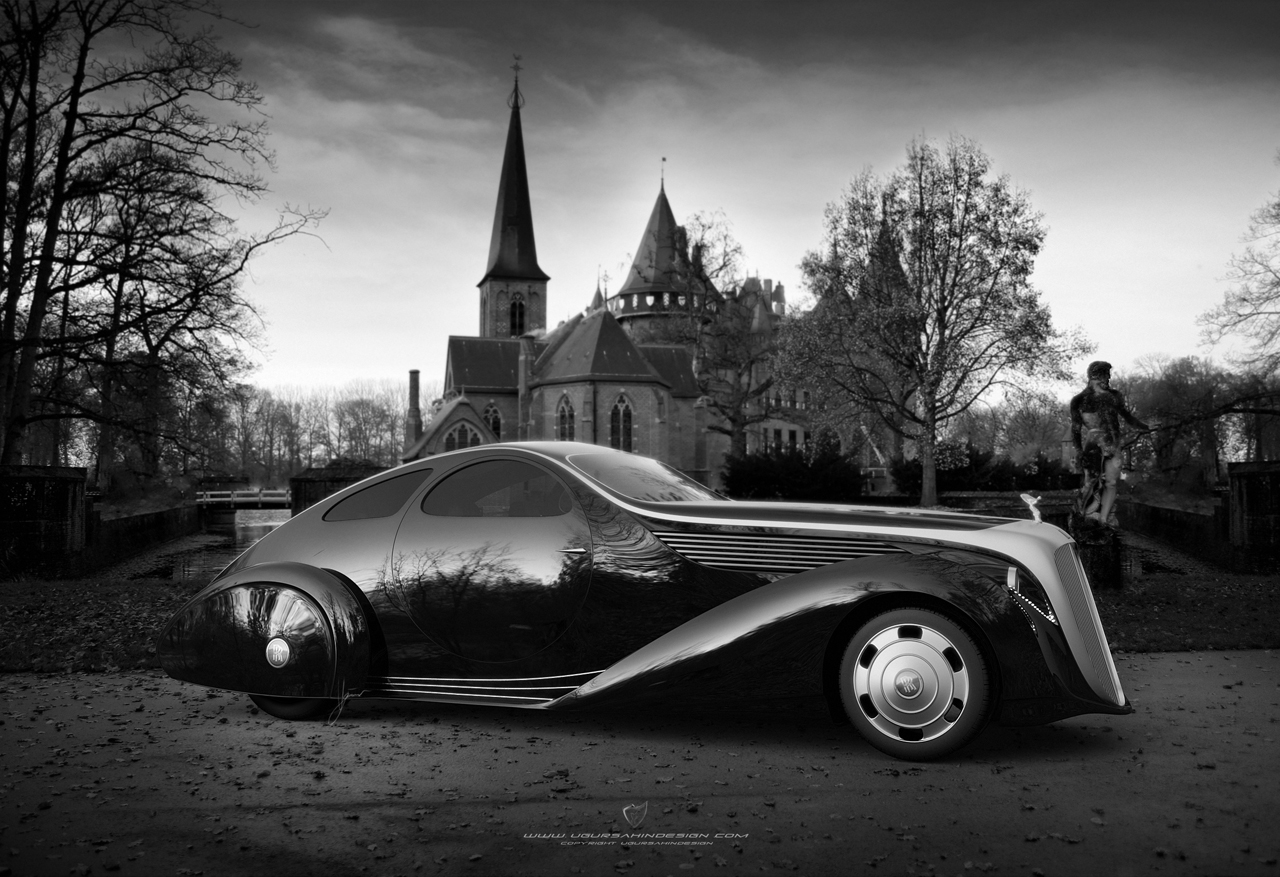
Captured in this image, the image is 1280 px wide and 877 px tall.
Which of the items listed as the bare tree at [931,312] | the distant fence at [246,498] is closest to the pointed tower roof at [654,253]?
the distant fence at [246,498]

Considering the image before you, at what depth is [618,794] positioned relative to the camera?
4.09 m

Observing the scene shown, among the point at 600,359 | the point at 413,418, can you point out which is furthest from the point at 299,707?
the point at 413,418

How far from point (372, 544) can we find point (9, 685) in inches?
127

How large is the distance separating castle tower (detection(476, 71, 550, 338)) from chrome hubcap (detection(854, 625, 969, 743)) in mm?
79516

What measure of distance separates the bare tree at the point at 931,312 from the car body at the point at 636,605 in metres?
29.0

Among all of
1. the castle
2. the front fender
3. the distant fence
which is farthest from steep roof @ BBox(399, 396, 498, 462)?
the front fender

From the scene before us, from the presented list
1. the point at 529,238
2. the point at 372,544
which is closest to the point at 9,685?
the point at 372,544

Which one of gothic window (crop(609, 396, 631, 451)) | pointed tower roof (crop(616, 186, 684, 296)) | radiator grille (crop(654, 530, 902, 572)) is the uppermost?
pointed tower roof (crop(616, 186, 684, 296))

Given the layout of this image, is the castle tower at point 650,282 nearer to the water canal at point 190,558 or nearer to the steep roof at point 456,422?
the steep roof at point 456,422

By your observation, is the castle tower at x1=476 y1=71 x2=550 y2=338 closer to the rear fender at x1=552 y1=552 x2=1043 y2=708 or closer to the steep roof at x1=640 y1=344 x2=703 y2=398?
the steep roof at x1=640 y1=344 x2=703 y2=398

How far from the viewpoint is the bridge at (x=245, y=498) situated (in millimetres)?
58281

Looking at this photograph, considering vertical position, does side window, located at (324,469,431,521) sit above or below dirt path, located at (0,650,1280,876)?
above

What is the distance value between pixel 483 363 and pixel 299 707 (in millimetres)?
72407

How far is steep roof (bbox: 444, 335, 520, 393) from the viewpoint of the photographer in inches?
2968
